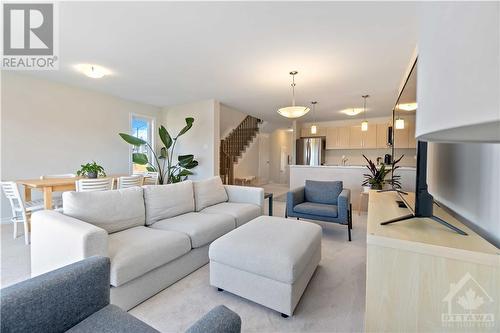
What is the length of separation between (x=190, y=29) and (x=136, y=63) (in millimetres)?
1387

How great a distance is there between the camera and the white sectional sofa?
1550 mm

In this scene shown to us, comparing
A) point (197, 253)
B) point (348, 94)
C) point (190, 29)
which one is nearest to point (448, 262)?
point (197, 253)

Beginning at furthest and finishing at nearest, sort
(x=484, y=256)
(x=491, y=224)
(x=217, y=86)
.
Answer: (x=217, y=86) < (x=491, y=224) < (x=484, y=256)

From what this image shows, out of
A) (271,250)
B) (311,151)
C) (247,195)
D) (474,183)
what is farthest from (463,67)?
(311,151)

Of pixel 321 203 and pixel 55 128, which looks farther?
pixel 55 128

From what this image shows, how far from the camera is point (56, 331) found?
0.90 metres

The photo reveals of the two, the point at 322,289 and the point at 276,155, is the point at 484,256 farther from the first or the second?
the point at 276,155

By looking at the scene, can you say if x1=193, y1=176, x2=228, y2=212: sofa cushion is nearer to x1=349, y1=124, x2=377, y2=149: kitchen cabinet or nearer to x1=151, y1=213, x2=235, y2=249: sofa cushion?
x1=151, y1=213, x2=235, y2=249: sofa cushion

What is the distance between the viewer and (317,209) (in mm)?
3105

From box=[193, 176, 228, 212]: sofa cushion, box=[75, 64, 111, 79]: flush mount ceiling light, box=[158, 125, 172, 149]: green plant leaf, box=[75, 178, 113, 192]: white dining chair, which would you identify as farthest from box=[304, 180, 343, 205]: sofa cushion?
box=[75, 64, 111, 79]: flush mount ceiling light

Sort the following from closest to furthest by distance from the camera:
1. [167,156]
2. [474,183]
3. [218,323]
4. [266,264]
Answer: [218,323] → [474,183] → [266,264] → [167,156]

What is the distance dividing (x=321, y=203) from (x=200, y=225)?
6.67 feet

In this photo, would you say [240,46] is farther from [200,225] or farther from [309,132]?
[309,132]

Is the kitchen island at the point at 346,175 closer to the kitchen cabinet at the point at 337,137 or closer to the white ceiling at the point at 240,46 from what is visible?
the white ceiling at the point at 240,46
